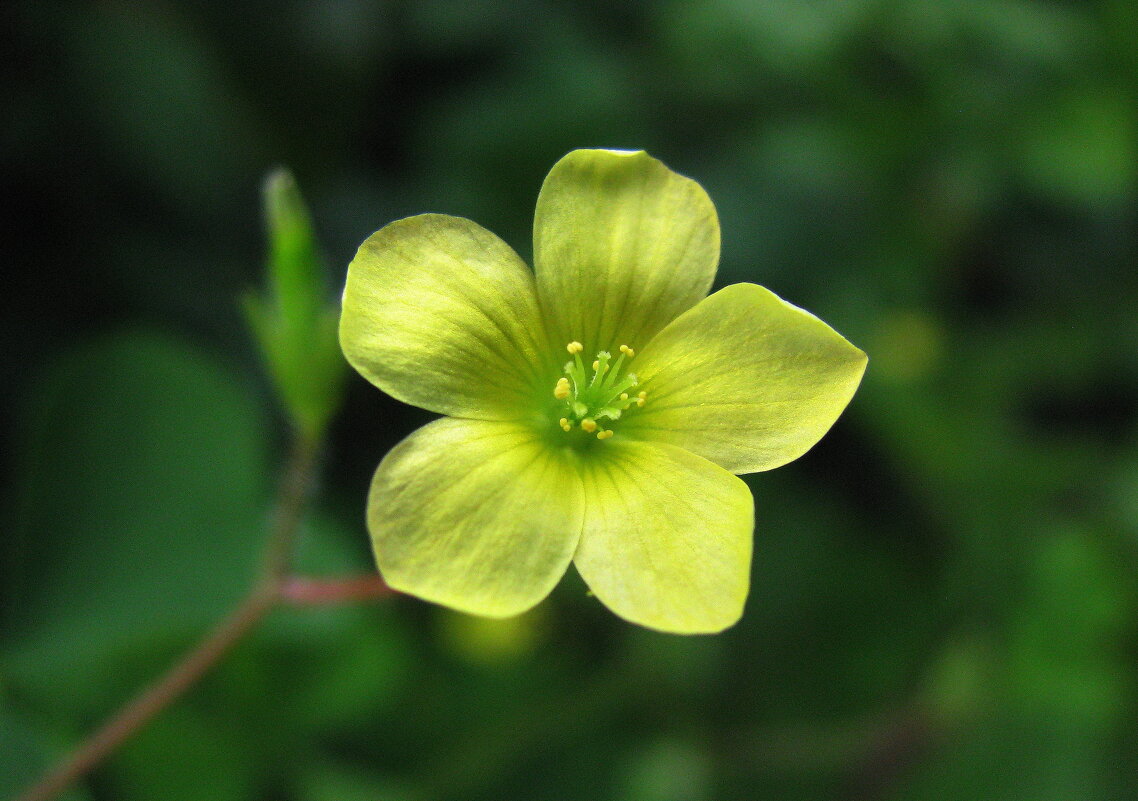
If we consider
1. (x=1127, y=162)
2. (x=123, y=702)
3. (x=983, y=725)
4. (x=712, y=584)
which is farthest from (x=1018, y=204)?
(x=123, y=702)

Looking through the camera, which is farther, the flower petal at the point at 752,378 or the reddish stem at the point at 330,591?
the reddish stem at the point at 330,591

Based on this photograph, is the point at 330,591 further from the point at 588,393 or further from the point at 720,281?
the point at 720,281

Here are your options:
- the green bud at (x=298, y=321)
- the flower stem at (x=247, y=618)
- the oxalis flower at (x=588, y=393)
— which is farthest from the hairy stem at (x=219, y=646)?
the oxalis flower at (x=588, y=393)

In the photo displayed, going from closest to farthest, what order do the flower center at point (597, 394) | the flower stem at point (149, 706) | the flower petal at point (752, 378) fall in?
the flower petal at point (752, 378) < the flower center at point (597, 394) < the flower stem at point (149, 706)

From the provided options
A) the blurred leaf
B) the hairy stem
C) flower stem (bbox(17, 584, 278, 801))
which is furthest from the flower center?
the blurred leaf

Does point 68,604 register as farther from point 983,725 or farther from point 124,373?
point 983,725

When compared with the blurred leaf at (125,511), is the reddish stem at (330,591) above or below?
above

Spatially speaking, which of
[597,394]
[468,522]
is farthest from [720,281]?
[468,522]

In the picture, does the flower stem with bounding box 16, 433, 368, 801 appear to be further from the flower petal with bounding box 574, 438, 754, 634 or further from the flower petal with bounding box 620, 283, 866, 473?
the flower petal with bounding box 620, 283, 866, 473

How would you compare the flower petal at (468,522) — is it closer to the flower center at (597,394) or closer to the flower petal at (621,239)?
the flower center at (597,394)
